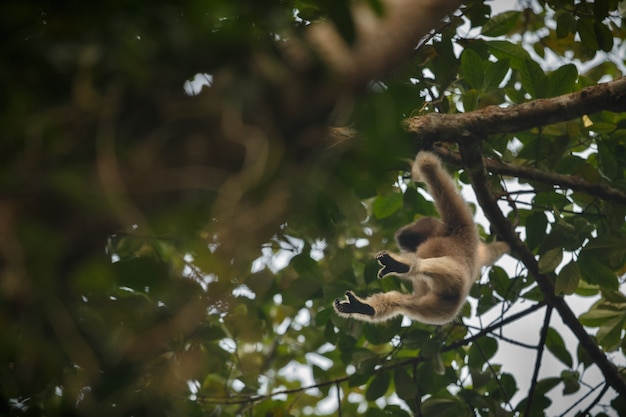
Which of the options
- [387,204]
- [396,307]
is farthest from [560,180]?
[396,307]

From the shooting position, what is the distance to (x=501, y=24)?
182 inches

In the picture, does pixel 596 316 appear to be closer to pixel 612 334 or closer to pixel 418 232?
pixel 612 334

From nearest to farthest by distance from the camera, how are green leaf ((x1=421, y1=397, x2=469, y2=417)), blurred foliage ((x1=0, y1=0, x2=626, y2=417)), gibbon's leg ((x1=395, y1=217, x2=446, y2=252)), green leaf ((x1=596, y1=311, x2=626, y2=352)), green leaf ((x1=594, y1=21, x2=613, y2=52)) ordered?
1. blurred foliage ((x1=0, y1=0, x2=626, y2=417))
2. green leaf ((x1=594, y1=21, x2=613, y2=52))
3. green leaf ((x1=421, y1=397, x2=469, y2=417))
4. green leaf ((x1=596, y1=311, x2=626, y2=352))
5. gibbon's leg ((x1=395, y1=217, x2=446, y2=252))

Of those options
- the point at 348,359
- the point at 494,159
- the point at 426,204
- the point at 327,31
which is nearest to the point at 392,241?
the point at 426,204

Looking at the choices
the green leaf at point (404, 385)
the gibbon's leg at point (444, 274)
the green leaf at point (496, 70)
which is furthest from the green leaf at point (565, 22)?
the green leaf at point (404, 385)

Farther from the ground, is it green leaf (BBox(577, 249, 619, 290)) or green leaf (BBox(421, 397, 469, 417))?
green leaf (BBox(577, 249, 619, 290))

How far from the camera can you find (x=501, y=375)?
5.18m

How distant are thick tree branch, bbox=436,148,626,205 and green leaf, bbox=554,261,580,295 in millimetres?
586

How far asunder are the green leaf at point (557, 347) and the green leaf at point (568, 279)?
2.76 feet

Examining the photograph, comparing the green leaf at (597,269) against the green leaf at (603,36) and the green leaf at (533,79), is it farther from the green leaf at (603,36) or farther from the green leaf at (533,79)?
the green leaf at (603,36)

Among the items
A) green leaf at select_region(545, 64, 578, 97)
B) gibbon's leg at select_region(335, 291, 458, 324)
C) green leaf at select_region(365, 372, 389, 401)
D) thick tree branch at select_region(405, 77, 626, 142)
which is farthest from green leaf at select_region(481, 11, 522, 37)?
green leaf at select_region(365, 372, 389, 401)

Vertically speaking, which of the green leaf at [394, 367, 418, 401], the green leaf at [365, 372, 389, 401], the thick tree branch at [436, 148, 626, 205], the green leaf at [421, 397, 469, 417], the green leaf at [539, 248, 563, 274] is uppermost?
the thick tree branch at [436, 148, 626, 205]

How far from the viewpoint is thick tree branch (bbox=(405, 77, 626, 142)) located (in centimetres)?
382

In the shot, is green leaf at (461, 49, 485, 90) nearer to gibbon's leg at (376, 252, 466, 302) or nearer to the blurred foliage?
gibbon's leg at (376, 252, 466, 302)
